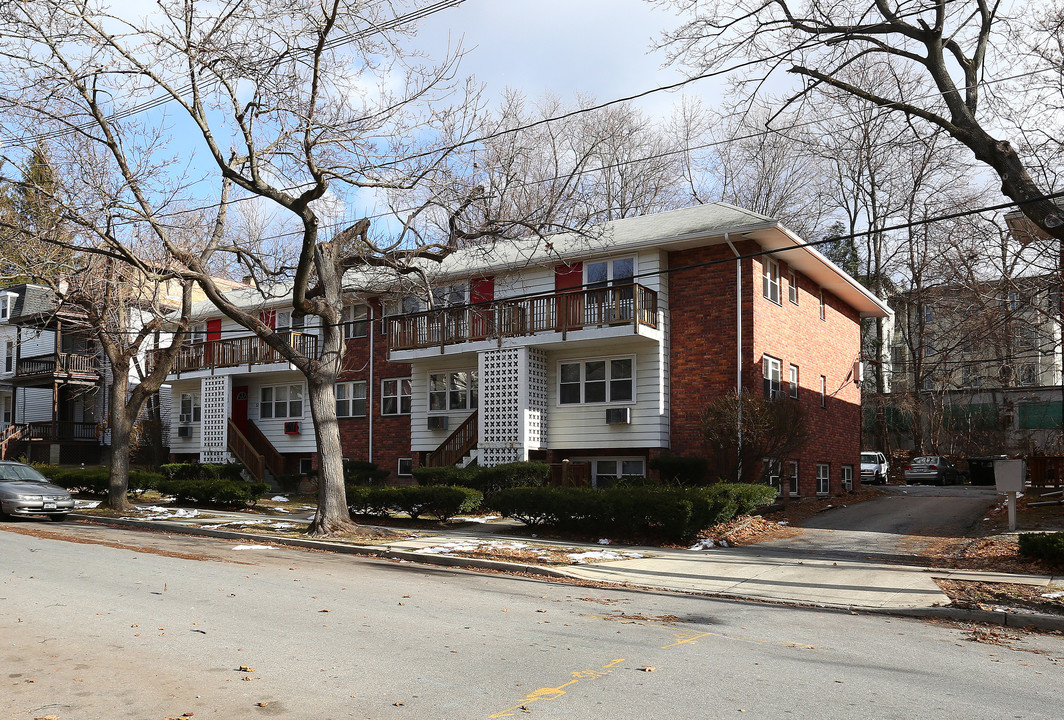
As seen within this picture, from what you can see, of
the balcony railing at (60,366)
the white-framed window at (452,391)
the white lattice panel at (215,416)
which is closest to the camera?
the white-framed window at (452,391)

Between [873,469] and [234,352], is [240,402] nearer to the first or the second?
[234,352]

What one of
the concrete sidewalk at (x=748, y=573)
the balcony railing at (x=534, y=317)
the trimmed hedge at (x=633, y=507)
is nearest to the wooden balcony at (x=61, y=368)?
the balcony railing at (x=534, y=317)

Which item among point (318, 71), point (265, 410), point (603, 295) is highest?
point (318, 71)

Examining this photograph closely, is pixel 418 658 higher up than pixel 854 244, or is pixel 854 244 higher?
pixel 854 244

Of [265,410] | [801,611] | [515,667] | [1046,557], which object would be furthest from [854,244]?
[515,667]

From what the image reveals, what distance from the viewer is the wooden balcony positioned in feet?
140

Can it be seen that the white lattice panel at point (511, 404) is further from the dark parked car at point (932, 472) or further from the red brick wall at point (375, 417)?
the dark parked car at point (932, 472)

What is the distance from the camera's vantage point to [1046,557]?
489 inches

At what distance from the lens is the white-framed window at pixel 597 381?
23500mm

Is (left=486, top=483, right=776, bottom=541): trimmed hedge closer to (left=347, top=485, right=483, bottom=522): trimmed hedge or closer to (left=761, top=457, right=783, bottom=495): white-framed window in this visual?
(left=347, top=485, right=483, bottom=522): trimmed hedge

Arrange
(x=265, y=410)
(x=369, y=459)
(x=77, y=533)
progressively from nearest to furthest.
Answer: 1. (x=77, y=533)
2. (x=369, y=459)
3. (x=265, y=410)

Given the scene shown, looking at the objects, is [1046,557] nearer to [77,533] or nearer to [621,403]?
[621,403]

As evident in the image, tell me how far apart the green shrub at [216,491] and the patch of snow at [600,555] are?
11936 mm

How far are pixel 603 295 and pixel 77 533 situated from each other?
45.5 ft
